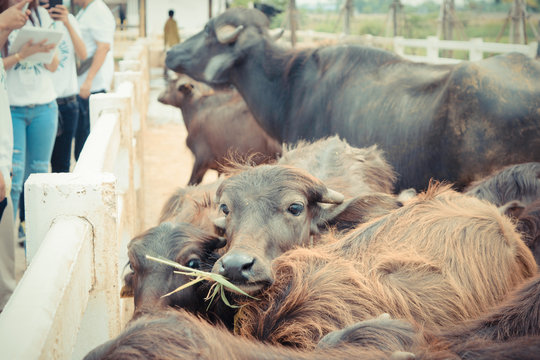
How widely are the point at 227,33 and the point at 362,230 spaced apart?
537cm

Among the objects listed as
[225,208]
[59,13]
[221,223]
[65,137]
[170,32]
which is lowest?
[65,137]

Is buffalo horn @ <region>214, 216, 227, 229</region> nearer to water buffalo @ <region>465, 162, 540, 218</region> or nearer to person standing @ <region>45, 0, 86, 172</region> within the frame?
water buffalo @ <region>465, 162, 540, 218</region>

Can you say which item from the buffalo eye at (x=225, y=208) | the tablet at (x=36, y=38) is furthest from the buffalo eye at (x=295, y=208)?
the tablet at (x=36, y=38)

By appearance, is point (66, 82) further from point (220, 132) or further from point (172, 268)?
point (172, 268)

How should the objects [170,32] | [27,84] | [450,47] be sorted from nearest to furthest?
[27,84]
[450,47]
[170,32]

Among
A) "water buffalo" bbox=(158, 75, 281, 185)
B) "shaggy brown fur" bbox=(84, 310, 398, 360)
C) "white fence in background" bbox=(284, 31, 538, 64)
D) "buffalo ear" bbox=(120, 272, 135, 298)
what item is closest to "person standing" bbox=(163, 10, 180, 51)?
"white fence in background" bbox=(284, 31, 538, 64)

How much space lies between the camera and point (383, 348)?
5.33 ft

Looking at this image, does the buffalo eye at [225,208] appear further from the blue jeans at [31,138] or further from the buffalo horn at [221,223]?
the blue jeans at [31,138]

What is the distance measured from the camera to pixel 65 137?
6.92 metres

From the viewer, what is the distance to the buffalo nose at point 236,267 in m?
2.65

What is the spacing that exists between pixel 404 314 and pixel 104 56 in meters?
6.09

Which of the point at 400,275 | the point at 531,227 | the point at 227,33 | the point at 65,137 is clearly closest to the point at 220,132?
the point at 227,33

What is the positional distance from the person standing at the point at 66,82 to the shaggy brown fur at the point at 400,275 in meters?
4.77

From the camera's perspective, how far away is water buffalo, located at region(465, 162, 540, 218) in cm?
386
